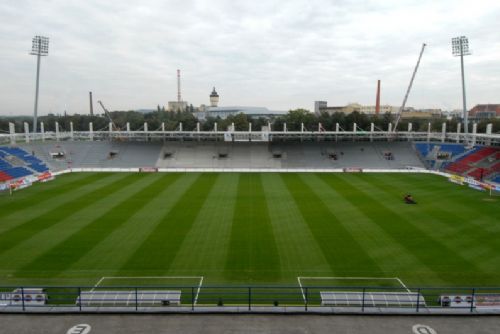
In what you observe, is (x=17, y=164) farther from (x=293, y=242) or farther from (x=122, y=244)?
(x=293, y=242)

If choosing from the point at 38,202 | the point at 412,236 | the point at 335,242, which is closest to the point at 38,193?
the point at 38,202

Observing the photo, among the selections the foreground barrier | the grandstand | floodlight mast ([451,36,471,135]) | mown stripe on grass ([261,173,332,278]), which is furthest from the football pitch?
floodlight mast ([451,36,471,135])

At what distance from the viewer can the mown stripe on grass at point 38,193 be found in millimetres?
28448

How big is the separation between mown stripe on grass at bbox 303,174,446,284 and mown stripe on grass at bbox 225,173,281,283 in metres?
4.78

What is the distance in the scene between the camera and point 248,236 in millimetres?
21609

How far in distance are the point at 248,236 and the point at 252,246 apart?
166 cm

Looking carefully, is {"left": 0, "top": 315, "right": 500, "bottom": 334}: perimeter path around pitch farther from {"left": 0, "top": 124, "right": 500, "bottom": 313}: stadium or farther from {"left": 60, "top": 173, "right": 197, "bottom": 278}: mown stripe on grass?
{"left": 60, "top": 173, "right": 197, "bottom": 278}: mown stripe on grass

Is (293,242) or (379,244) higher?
(379,244)

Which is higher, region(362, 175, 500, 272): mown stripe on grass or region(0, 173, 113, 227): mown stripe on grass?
region(362, 175, 500, 272): mown stripe on grass

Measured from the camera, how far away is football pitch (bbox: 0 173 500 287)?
1653 centimetres

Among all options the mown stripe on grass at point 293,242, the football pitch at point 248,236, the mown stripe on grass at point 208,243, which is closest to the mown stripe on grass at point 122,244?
the football pitch at point 248,236

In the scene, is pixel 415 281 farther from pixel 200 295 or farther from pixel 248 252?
pixel 200 295

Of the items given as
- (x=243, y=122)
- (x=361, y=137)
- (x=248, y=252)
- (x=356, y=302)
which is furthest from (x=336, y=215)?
(x=243, y=122)

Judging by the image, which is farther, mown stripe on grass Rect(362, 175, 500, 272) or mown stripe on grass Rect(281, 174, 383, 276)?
mown stripe on grass Rect(362, 175, 500, 272)
